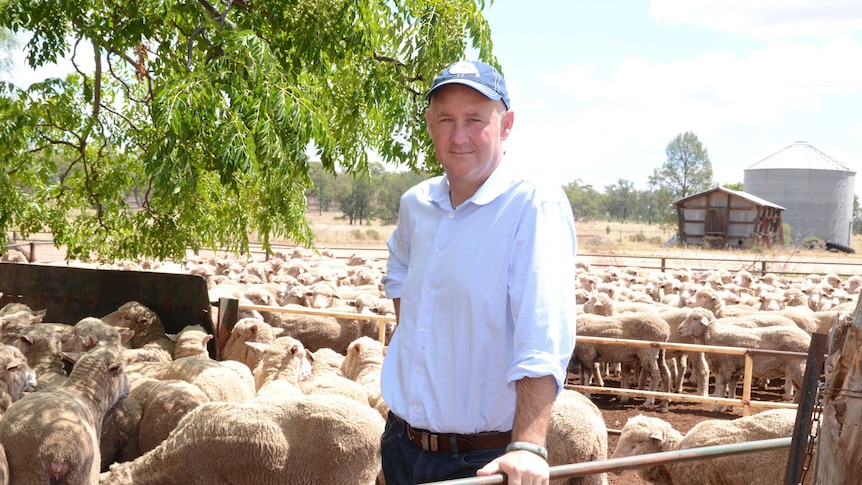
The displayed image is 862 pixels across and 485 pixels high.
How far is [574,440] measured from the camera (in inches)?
249

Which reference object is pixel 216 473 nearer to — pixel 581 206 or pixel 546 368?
pixel 546 368

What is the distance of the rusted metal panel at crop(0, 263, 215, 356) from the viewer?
374 inches

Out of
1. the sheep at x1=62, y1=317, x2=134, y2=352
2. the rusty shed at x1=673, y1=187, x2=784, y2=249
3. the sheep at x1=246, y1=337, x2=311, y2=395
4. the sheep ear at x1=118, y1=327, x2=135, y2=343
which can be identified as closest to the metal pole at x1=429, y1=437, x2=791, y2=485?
the sheep at x1=246, y1=337, x2=311, y2=395

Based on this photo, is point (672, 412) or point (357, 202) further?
point (357, 202)

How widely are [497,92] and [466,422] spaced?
3.28ft

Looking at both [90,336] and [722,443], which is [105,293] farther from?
[722,443]

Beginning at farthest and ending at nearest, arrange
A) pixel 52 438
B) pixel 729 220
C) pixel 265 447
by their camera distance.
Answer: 1. pixel 729 220
2. pixel 265 447
3. pixel 52 438

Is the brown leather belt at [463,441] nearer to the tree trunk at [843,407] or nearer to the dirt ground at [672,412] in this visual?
the tree trunk at [843,407]

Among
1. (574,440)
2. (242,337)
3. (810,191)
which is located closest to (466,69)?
(574,440)

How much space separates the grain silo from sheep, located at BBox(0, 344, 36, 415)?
182 ft

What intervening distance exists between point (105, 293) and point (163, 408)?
406 centimetres

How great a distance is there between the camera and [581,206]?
355 feet

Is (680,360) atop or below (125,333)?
below

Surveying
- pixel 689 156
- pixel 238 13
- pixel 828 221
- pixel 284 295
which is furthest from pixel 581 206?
pixel 238 13
